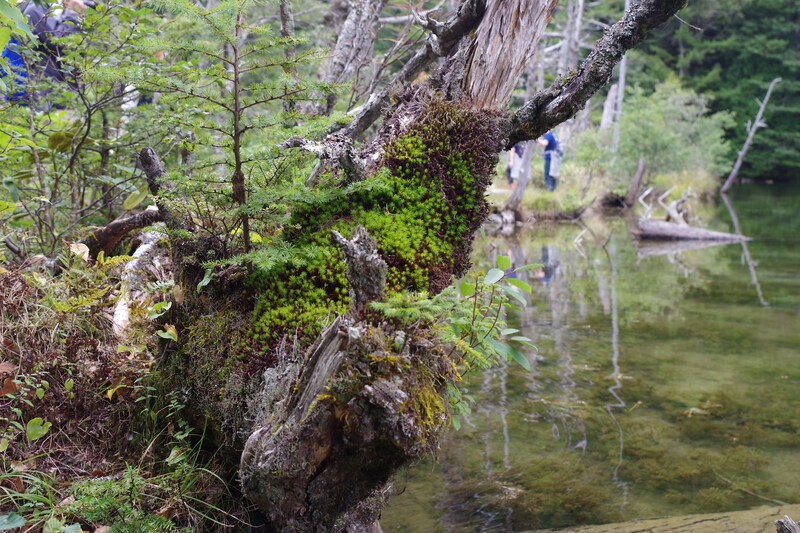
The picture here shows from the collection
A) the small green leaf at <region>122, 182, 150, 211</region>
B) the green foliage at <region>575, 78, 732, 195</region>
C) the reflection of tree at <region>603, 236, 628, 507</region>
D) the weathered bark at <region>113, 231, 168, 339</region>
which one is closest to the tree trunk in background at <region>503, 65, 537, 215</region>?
the green foliage at <region>575, 78, 732, 195</region>

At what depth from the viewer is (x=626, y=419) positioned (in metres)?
5.16

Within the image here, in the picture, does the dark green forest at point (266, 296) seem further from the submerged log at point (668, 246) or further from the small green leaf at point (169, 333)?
the submerged log at point (668, 246)

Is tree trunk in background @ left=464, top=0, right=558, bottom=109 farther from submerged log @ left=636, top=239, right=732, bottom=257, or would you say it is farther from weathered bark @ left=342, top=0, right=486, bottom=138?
submerged log @ left=636, top=239, right=732, bottom=257

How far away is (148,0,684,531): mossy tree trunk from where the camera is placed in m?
2.23

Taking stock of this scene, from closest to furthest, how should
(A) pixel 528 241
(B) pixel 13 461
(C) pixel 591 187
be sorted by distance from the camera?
(B) pixel 13 461
(A) pixel 528 241
(C) pixel 591 187

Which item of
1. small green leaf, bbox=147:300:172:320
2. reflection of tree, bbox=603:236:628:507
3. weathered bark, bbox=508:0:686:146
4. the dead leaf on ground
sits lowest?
reflection of tree, bbox=603:236:628:507

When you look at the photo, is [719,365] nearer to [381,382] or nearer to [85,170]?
[381,382]

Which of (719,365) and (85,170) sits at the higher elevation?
(85,170)

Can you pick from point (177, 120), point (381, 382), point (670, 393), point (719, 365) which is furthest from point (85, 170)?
point (719, 365)

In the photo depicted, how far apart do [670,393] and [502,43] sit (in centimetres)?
366

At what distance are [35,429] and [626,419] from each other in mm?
4188

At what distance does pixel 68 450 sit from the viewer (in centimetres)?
284

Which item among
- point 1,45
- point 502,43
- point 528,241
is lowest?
point 528,241

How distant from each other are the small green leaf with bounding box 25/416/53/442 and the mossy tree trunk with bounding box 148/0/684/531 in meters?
0.54
